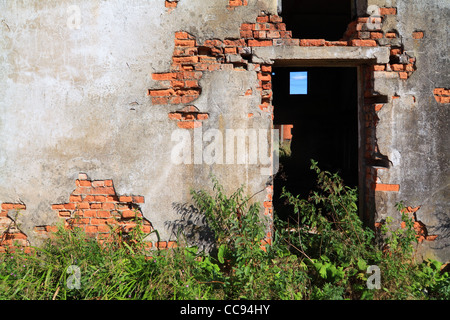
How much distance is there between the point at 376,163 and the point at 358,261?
3.85 ft

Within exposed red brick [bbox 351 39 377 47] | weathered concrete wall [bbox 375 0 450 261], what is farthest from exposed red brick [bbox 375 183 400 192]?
exposed red brick [bbox 351 39 377 47]

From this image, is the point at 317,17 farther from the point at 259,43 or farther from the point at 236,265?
the point at 236,265

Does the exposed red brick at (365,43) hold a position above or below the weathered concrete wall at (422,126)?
above

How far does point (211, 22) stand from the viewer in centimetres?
359

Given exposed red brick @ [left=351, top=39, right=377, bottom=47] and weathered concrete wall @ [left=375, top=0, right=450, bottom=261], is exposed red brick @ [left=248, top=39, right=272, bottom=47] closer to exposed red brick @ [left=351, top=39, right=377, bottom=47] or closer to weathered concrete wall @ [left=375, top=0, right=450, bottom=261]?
exposed red brick @ [left=351, top=39, right=377, bottom=47]

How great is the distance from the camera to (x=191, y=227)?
360cm

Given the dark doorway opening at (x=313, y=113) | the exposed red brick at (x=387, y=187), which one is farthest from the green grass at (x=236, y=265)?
the dark doorway opening at (x=313, y=113)

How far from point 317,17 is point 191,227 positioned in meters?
6.33

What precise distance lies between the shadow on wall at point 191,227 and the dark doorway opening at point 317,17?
509 centimetres

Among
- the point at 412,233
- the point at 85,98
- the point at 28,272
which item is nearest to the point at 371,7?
the point at 412,233

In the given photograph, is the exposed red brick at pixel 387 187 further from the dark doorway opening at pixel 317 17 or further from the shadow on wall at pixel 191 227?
the dark doorway opening at pixel 317 17

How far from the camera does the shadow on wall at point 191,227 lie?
359 centimetres

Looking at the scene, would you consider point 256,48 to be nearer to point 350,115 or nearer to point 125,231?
point 125,231

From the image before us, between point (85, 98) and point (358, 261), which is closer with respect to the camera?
point (358, 261)
